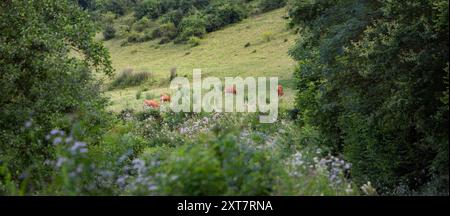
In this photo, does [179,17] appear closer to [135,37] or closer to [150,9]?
[135,37]

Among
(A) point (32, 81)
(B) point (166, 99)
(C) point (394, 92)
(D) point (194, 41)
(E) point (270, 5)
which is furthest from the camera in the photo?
(E) point (270, 5)

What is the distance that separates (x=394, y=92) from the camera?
38.1ft

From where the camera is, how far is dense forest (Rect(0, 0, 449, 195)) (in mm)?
6562

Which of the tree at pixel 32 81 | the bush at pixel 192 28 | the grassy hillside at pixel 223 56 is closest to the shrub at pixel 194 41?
the grassy hillside at pixel 223 56

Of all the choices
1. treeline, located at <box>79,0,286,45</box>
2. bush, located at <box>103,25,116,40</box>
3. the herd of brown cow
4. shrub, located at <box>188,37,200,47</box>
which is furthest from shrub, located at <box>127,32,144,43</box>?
the herd of brown cow

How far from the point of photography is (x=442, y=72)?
10.7 metres

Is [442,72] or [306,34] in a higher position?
[442,72]

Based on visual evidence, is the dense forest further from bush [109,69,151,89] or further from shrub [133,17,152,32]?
shrub [133,17,152,32]

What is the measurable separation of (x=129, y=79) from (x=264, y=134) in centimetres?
3338

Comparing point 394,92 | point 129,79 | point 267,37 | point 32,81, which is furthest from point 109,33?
point 394,92

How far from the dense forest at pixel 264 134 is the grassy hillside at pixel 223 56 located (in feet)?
49.6
